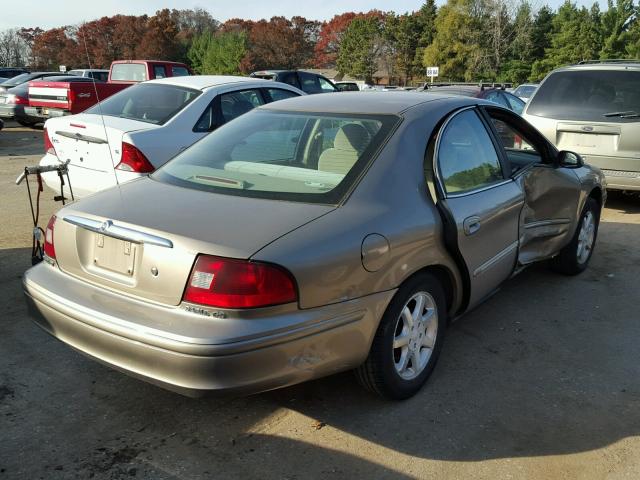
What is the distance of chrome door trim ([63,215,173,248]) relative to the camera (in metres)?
2.59

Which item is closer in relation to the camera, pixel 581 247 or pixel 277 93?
pixel 581 247

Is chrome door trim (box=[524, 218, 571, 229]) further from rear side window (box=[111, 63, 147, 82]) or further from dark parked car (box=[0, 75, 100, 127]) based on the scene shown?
dark parked car (box=[0, 75, 100, 127])

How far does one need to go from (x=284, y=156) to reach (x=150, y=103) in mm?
3490

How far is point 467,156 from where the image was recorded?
366 cm

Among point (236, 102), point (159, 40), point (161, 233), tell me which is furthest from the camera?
point (159, 40)

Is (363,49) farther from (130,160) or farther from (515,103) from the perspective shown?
(130,160)

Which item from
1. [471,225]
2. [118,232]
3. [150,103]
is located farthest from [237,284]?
[150,103]

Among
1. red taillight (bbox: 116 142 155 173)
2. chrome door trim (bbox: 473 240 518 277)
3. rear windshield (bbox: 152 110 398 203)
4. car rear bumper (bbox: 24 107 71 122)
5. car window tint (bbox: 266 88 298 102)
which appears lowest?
chrome door trim (bbox: 473 240 518 277)

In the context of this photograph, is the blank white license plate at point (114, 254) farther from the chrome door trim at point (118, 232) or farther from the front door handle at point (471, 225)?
the front door handle at point (471, 225)

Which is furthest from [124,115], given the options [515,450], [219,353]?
[515,450]

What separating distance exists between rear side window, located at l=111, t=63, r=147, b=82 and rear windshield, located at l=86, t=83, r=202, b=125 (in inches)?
369

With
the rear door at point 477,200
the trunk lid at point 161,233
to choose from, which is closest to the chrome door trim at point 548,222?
the rear door at point 477,200

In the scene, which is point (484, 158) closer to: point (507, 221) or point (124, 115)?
point (507, 221)

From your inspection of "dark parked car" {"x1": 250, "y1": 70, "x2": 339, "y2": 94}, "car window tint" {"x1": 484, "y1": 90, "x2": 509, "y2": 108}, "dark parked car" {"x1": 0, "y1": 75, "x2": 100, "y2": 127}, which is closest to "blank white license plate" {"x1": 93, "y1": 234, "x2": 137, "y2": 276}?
"car window tint" {"x1": 484, "y1": 90, "x2": 509, "y2": 108}
